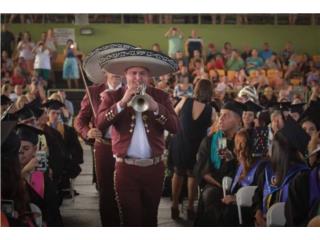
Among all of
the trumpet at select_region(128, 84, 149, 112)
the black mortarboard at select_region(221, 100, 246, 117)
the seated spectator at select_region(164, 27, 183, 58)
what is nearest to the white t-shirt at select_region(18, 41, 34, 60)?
the trumpet at select_region(128, 84, 149, 112)

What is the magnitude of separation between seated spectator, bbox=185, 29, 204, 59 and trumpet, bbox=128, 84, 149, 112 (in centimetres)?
47

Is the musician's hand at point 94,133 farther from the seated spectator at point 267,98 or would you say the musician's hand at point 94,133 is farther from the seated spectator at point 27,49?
the seated spectator at point 267,98

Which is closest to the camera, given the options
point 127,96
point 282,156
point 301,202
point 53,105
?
point 127,96

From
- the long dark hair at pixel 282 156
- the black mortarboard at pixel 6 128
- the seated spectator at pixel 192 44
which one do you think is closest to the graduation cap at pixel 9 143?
the black mortarboard at pixel 6 128

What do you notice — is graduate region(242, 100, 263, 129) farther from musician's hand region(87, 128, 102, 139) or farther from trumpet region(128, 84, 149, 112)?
musician's hand region(87, 128, 102, 139)

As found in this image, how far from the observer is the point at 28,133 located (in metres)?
6.37

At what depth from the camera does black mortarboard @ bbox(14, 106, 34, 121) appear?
6.45 meters

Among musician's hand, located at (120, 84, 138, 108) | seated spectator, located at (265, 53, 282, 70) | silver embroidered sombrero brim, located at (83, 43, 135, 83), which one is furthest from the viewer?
seated spectator, located at (265, 53, 282, 70)

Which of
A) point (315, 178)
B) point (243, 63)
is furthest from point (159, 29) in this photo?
point (315, 178)

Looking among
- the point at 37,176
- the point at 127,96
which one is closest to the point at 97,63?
the point at 127,96

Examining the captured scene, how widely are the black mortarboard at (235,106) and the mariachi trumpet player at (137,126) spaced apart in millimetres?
374

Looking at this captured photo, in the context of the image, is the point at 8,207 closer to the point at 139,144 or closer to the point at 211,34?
the point at 139,144

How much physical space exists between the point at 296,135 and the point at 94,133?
1.37m

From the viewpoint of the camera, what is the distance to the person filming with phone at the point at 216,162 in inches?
256
